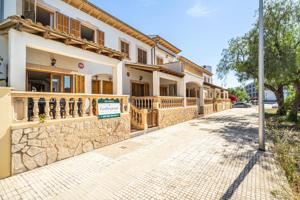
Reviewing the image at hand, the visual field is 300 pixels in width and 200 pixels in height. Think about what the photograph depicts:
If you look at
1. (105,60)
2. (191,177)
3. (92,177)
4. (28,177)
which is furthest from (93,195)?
(105,60)

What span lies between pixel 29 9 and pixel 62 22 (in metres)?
1.47

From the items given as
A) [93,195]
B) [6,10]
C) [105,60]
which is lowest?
[93,195]

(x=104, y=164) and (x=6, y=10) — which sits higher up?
(x=6, y=10)

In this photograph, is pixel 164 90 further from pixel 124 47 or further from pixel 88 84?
pixel 88 84

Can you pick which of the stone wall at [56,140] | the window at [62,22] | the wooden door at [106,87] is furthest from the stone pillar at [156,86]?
the window at [62,22]

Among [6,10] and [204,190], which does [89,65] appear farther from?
[204,190]

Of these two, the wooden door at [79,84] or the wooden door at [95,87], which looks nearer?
the wooden door at [79,84]

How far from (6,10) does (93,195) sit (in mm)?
8205

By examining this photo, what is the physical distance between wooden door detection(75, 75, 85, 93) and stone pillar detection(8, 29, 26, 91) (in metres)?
4.37

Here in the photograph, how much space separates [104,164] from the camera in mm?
5535

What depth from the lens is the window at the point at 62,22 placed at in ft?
28.5

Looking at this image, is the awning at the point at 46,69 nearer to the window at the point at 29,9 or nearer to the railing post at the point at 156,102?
the window at the point at 29,9

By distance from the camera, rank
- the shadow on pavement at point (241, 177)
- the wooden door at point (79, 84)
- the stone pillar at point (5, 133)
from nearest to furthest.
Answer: the shadow on pavement at point (241, 177), the stone pillar at point (5, 133), the wooden door at point (79, 84)

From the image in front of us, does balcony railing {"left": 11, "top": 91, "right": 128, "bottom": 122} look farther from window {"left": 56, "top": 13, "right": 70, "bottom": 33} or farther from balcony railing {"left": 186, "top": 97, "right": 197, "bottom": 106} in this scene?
balcony railing {"left": 186, "top": 97, "right": 197, "bottom": 106}
